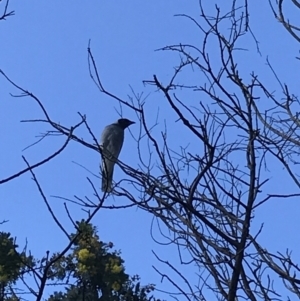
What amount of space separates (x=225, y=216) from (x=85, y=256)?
615 mm

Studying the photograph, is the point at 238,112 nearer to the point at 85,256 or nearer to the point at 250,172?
the point at 250,172

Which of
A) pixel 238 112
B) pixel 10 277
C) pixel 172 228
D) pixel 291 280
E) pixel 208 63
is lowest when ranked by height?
pixel 10 277

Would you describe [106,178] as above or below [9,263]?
above

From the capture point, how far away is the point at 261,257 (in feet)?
8.34

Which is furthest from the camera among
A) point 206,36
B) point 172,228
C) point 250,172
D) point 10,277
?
point 206,36

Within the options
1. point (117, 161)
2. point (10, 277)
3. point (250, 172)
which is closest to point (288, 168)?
point (250, 172)

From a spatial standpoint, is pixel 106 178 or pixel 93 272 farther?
pixel 93 272

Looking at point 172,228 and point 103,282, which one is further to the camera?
point 103,282

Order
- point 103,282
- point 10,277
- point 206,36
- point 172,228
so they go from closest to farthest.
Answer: point 10,277, point 172,228, point 206,36, point 103,282

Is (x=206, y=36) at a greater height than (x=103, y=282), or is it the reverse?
(x=206, y=36)

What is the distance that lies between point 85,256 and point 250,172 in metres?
0.79

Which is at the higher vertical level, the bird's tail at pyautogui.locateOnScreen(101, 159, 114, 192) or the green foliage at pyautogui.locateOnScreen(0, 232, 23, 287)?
the bird's tail at pyautogui.locateOnScreen(101, 159, 114, 192)

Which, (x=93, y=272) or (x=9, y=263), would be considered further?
(x=93, y=272)

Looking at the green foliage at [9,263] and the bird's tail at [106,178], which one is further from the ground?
the bird's tail at [106,178]
